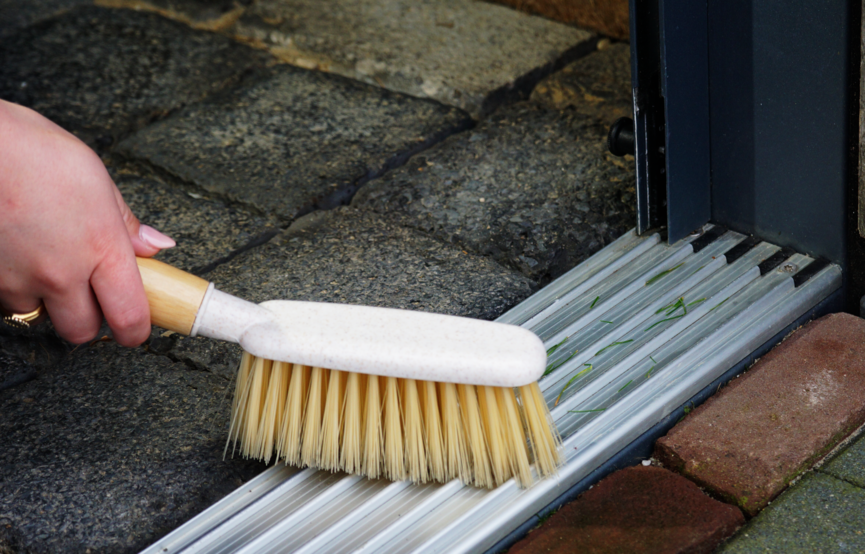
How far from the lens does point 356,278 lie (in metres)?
1.68

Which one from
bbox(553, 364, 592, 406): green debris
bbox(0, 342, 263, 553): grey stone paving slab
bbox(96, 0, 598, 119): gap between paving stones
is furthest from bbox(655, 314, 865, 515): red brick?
bbox(96, 0, 598, 119): gap between paving stones

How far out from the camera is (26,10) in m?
2.82

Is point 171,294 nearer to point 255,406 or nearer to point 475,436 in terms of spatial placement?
point 255,406

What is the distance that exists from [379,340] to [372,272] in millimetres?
563

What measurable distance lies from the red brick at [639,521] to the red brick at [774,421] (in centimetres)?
5

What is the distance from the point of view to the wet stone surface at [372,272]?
1.62 m

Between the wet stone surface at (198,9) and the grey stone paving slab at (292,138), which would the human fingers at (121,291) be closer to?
the grey stone paving slab at (292,138)

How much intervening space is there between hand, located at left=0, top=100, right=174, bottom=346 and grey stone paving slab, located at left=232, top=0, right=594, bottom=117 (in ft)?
4.25

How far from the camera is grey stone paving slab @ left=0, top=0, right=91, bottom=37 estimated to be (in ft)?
8.97

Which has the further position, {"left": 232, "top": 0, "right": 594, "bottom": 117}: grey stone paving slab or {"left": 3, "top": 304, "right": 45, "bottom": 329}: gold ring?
{"left": 232, "top": 0, "right": 594, "bottom": 117}: grey stone paving slab

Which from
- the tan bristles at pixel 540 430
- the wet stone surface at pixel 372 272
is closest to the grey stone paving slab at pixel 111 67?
the wet stone surface at pixel 372 272

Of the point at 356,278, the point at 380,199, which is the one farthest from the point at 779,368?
the point at 380,199

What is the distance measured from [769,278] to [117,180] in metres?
1.45

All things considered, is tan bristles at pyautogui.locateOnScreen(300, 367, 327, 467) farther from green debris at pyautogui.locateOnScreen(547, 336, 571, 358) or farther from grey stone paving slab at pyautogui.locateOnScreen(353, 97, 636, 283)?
grey stone paving slab at pyautogui.locateOnScreen(353, 97, 636, 283)
